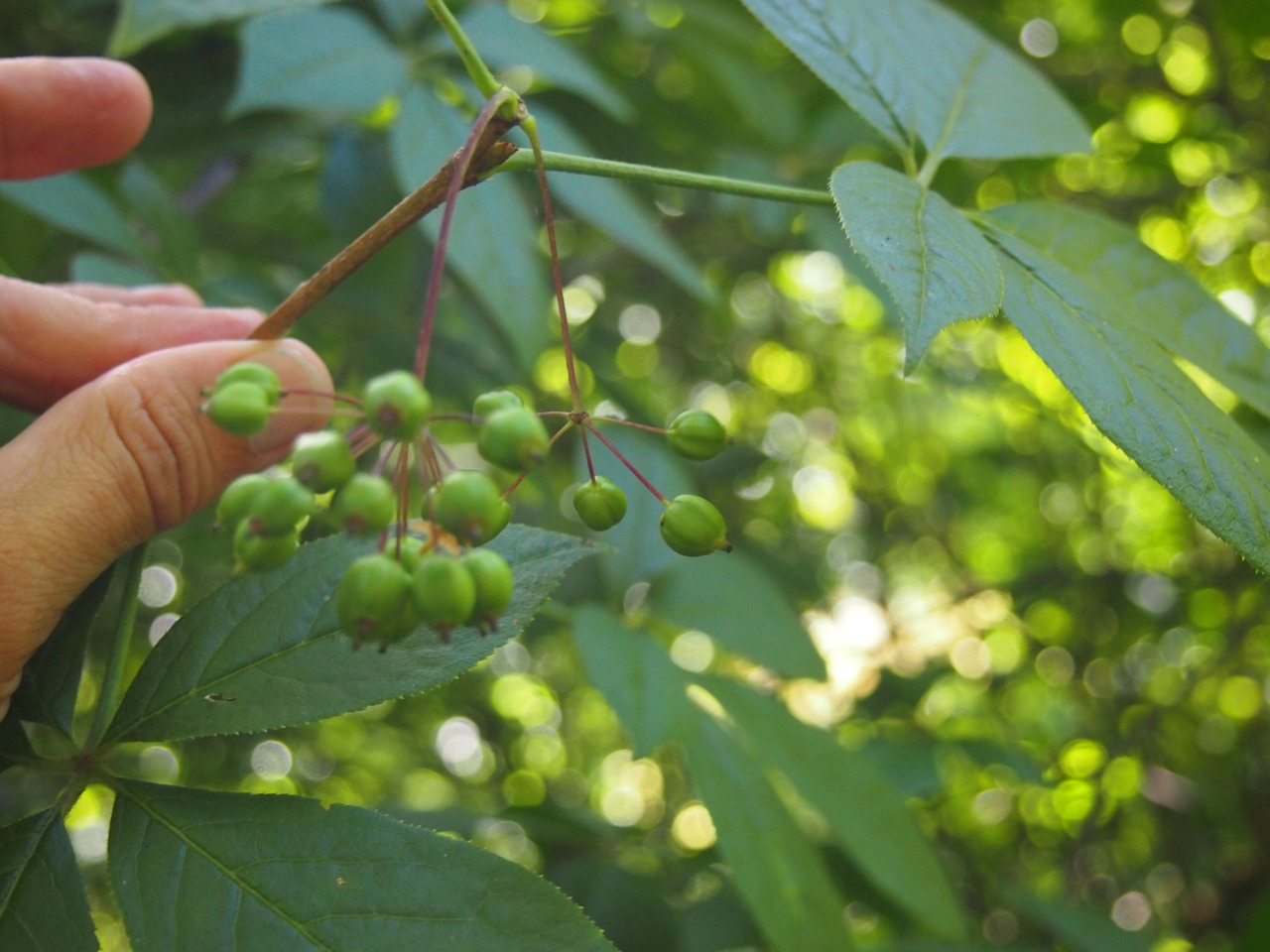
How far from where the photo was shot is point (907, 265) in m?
0.89

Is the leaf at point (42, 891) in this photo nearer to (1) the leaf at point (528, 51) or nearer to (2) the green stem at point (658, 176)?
(2) the green stem at point (658, 176)

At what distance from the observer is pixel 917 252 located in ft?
2.99

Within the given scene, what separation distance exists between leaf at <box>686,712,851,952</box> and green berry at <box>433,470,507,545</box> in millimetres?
841

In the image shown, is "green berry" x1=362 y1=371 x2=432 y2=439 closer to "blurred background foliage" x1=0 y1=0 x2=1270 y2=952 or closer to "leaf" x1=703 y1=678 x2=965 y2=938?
"blurred background foliage" x1=0 y1=0 x2=1270 y2=952

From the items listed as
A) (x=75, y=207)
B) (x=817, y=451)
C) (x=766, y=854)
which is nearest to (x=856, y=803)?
Answer: (x=766, y=854)

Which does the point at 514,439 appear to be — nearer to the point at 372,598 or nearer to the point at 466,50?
the point at 372,598

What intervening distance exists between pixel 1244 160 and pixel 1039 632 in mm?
1883

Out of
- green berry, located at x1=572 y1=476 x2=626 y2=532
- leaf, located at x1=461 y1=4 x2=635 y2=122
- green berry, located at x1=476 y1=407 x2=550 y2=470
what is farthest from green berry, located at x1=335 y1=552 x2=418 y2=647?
leaf, located at x1=461 y1=4 x2=635 y2=122

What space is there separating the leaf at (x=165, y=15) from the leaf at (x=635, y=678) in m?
1.06

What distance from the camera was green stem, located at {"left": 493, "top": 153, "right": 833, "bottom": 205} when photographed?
981mm

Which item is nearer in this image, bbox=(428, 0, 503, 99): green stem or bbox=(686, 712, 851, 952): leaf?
bbox=(428, 0, 503, 99): green stem

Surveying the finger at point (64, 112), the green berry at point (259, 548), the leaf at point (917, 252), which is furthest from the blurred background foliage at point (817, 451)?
the leaf at point (917, 252)

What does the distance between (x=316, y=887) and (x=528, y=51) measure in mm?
1574

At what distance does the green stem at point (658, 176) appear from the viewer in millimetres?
981
